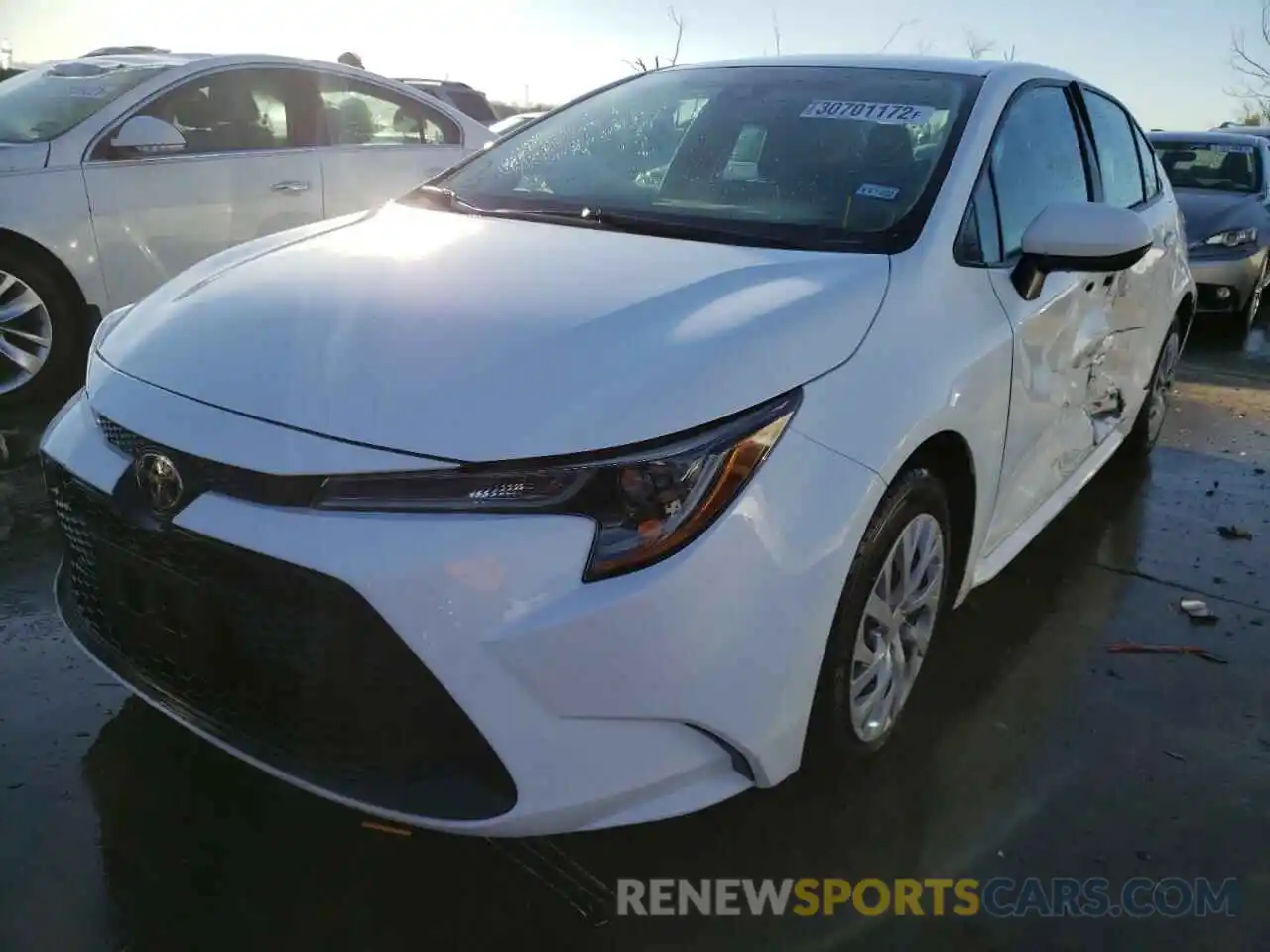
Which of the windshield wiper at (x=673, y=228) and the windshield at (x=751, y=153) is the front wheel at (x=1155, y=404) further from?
the windshield wiper at (x=673, y=228)

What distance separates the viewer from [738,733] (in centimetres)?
179

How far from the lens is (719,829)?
2.21 m

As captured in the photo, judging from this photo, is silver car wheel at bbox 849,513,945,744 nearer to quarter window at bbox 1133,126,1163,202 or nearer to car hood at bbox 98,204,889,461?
car hood at bbox 98,204,889,461

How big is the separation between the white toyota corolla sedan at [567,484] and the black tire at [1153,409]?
1940mm

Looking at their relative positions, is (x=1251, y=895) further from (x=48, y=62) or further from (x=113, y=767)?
(x=48, y=62)

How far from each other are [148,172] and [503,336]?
3.69 meters

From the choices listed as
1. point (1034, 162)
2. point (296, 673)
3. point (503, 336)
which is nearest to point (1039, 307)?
point (1034, 162)

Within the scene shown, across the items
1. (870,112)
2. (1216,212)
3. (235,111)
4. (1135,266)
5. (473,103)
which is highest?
(870,112)

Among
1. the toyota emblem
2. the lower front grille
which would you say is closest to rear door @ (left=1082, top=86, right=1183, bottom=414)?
the lower front grille

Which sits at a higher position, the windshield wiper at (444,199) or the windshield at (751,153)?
the windshield at (751,153)

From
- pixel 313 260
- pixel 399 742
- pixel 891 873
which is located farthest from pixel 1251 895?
pixel 313 260

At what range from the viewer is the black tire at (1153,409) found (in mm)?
4355

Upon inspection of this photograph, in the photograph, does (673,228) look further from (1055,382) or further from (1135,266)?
(1135,266)

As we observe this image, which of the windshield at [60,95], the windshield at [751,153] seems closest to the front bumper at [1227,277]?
the windshield at [751,153]
